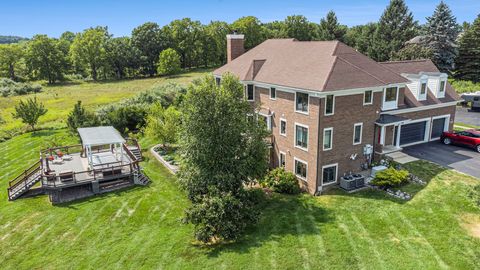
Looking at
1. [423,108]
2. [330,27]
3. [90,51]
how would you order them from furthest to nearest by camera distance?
[90,51]
[330,27]
[423,108]

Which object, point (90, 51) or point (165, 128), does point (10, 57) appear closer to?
point (90, 51)

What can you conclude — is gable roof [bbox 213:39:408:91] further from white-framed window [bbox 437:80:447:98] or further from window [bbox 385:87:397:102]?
white-framed window [bbox 437:80:447:98]

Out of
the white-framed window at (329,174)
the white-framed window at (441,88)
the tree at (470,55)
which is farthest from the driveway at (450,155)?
the tree at (470,55)

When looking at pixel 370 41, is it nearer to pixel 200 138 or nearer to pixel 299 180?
pixel 299 180

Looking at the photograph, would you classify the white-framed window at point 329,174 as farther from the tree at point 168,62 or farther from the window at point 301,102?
the tree at point 168,62

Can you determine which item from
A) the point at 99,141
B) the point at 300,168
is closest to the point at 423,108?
the point at 300,168

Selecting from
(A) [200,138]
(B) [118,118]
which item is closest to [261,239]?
(A) [200,138]

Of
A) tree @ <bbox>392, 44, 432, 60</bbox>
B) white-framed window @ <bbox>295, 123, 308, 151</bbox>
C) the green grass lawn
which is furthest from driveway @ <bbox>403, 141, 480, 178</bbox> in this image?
tree @ <bbox>392, 44, 432, 60</bbox>
